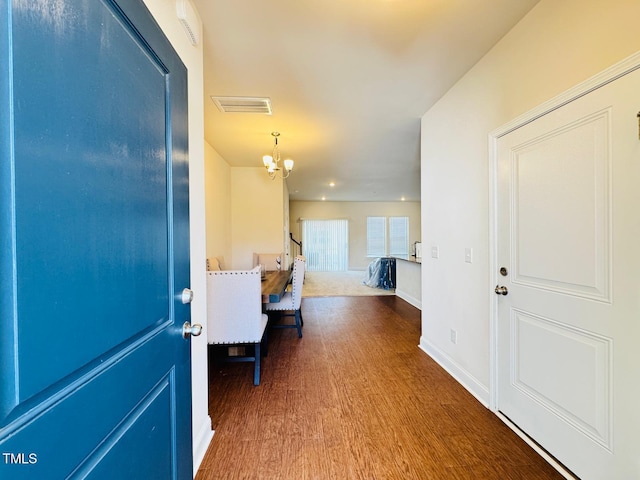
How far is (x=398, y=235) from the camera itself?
10195mm

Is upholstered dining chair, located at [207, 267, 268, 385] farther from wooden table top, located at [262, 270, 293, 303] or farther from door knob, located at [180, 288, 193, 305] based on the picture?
door knob, located at [180, 288, 193, 305]

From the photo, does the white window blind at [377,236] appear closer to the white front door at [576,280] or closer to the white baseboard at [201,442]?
the white front door at [576,280]

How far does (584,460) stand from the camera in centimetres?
138

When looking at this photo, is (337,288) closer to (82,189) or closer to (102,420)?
(102,420)

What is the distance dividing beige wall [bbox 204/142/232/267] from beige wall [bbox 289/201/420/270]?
4.77 meters

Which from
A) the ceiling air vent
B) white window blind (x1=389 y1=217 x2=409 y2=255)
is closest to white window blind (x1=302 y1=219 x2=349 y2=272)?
white window blind (x1=389 y1=217 x2=409 y2=255)

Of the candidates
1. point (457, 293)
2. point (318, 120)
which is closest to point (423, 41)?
point (318, 120)

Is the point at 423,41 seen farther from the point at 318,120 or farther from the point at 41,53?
the point at 41,53

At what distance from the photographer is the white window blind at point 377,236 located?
398 inches

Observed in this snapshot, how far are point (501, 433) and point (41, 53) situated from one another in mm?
2535

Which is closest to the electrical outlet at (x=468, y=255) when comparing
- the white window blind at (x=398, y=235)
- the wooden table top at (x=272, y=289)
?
the wooden table top at (x=272, y=289)

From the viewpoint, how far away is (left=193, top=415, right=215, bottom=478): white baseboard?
1488mm

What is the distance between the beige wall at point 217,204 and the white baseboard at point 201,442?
8.69 feet

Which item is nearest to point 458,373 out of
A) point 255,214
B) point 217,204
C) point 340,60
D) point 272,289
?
point 272,289
